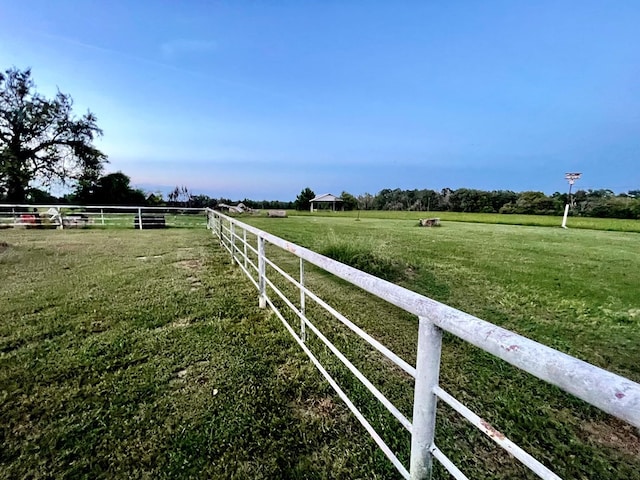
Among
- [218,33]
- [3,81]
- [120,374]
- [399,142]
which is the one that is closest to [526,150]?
[399,142]

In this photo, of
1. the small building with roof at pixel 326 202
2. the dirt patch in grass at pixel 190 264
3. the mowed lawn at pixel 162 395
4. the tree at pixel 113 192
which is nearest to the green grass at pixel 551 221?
the small building with roof at pixel 326 202

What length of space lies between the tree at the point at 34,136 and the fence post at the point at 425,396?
22.8 metres

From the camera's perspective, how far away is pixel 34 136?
17.1 metres

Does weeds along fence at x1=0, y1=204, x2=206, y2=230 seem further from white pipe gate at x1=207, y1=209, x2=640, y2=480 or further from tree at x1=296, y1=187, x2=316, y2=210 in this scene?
tree at x1=296, y1=187, x2=316, y2=210

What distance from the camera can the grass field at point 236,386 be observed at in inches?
55.0

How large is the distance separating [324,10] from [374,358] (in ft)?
35.2

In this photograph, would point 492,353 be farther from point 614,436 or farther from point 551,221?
point 551,221

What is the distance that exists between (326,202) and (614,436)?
4154 cm

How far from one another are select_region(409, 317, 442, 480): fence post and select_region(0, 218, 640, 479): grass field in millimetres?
601

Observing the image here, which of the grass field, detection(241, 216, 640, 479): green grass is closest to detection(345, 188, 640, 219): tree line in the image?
detection(241, 216, 640, 479): green grass

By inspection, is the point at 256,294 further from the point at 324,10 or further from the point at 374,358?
the point at 324,10

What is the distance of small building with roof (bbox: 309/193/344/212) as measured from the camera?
41.4 m

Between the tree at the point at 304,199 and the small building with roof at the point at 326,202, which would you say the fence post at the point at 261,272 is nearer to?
the small building with roof at the point at 326,202

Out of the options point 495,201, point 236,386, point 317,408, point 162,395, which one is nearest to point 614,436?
point 317,408
